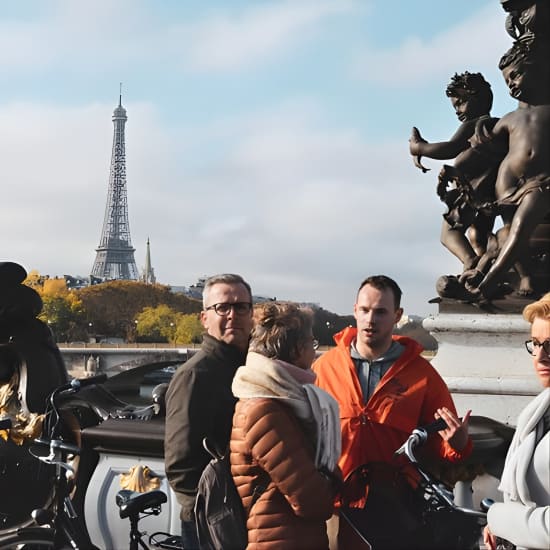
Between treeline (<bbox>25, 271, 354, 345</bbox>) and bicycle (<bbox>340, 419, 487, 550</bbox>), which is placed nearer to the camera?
bicycle (<bbox>340, 419, 487, 550</bbox>)

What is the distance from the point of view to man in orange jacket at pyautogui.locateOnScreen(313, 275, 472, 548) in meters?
3.55

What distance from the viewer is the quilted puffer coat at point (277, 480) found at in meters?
2.85

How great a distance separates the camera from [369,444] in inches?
141

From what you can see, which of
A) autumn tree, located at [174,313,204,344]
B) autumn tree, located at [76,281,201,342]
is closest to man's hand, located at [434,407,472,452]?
autumn tree, located at [174,313,204,344]

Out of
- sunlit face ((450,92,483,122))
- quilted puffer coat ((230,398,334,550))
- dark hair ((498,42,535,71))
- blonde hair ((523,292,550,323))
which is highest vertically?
dark hair ((498,42,535,71))

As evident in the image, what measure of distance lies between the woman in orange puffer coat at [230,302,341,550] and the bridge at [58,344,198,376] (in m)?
61.4

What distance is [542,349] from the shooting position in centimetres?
266

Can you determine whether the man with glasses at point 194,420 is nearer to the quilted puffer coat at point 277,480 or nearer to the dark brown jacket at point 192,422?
the dark brown jacket at point 192,422

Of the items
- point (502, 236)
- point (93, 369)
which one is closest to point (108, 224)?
point (93, 369)

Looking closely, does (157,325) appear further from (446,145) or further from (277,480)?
(277,480)

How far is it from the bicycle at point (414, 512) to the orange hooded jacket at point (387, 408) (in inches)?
3.1

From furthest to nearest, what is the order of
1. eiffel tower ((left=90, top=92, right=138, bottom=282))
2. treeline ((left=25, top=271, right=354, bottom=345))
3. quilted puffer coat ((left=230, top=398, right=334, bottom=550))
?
eiffel tower ((left=90, top=92, right=138, bottom=282)), treeline ((left=25, top=271, right=354, bottom=345)), quilted puffer coat ((left=230, top=398, right=334, bottom=550))

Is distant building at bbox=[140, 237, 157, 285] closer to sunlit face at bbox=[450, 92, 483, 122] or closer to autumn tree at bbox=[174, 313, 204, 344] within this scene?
autumn tree at bbox=[174, 313, 204, 344]

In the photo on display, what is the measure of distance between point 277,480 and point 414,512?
0.77 metres
